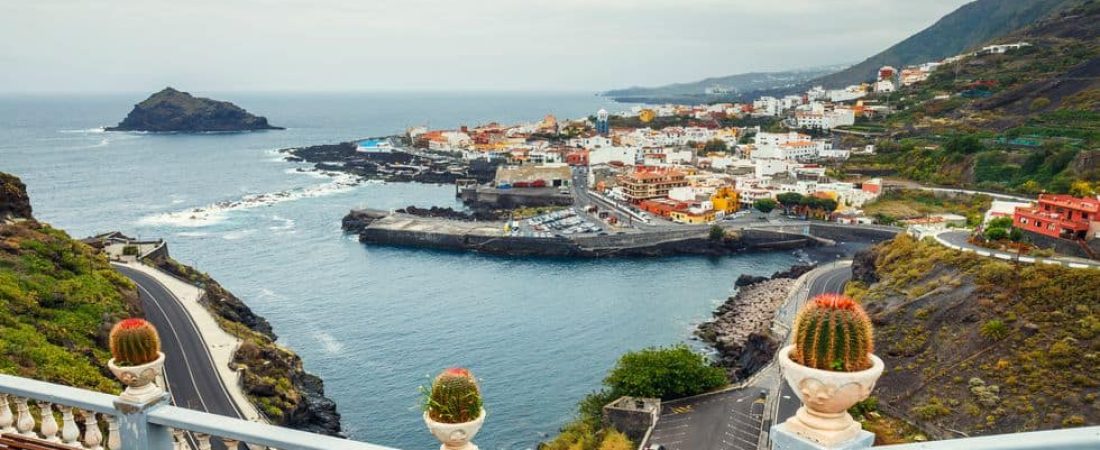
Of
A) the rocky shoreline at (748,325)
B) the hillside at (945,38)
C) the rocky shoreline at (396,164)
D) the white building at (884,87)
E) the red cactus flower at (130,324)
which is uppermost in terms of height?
the hillside at (945,38)

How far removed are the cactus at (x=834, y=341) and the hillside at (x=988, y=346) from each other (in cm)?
1556

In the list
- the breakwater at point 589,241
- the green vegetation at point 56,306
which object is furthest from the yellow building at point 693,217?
the green vegetation at point 56,306

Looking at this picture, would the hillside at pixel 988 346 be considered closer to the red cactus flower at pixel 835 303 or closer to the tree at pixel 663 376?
the tree at pixel 663 376

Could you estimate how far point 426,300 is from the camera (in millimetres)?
32562

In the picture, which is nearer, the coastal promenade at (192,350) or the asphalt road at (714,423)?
the asphalt road at (714,423)

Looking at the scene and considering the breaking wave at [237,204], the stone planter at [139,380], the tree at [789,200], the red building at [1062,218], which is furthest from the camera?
the breaking wave at [237,204]

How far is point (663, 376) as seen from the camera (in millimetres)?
19016

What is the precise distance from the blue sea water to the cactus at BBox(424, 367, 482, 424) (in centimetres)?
1673

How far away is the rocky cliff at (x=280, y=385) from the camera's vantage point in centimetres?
1864

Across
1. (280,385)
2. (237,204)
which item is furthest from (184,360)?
(237,204)

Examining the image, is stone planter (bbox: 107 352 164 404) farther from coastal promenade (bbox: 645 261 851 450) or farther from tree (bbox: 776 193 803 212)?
tree (bbox: 776 193 803 212)

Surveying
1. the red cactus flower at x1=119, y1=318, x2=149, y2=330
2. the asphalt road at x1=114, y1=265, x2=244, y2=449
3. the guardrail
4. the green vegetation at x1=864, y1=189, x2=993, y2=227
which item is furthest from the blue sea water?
the red cactus flower at x1=119, y1=318, x2=149, y2=330

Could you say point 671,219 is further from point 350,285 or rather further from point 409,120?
point 409,120

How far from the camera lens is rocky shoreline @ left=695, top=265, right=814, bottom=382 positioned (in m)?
24.2
